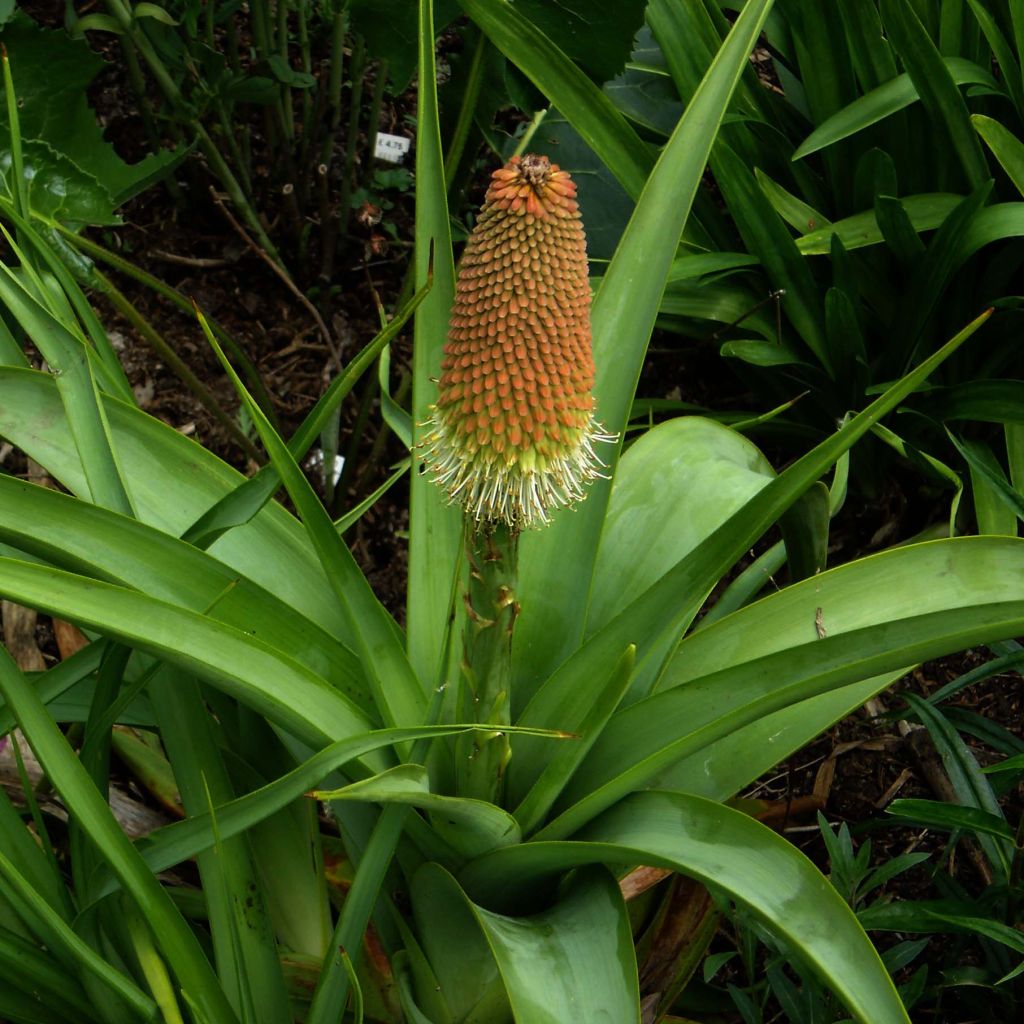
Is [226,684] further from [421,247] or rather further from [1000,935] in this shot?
[1000,935]

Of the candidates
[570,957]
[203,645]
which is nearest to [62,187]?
[203,645]

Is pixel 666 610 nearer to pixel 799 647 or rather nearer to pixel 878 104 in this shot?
pixel 799 647

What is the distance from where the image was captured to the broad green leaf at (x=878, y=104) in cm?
227

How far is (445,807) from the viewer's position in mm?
1142

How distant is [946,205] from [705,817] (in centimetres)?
162

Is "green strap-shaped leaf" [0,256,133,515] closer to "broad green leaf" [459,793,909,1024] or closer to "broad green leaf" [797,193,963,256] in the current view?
"broad green leaf" [459,793,909,1024]

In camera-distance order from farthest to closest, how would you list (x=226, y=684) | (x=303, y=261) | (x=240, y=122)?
(x=240, y=122) → (x=303, y=261) → (x=226, y=684)

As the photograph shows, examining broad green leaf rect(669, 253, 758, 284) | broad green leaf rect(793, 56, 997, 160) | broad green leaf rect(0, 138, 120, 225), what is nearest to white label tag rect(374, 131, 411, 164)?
broad green leaf rect(669, 253, 758, 284)

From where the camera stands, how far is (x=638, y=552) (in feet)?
Result: 5.09

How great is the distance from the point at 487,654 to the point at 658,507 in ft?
1.39

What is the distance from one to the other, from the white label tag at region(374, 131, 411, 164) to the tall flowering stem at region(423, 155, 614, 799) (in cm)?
182

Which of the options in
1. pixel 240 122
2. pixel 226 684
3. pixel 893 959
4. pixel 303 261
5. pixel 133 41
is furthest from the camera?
pixel 240 122

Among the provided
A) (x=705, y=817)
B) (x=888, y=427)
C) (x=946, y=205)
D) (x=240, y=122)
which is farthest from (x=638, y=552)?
(x=240, y=122)

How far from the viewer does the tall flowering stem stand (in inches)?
40.0
